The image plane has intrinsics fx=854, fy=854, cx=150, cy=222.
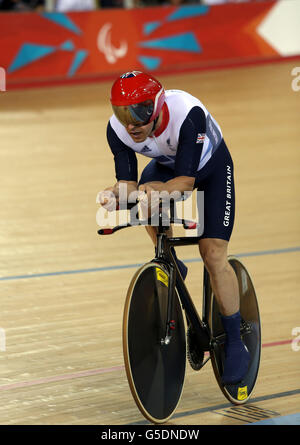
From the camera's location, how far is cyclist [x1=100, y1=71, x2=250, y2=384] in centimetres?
298

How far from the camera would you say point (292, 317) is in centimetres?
445

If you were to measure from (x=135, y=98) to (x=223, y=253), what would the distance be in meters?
0.71

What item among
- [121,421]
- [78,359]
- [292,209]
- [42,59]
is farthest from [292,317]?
[42,59]

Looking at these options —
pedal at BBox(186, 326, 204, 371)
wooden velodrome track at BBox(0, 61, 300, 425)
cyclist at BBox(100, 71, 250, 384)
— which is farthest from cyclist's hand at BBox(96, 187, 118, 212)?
wooden velodrome track at BBox(0, 61, 300, 425)

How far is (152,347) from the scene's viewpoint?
3111mm

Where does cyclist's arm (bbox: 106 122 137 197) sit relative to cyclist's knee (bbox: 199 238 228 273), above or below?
above

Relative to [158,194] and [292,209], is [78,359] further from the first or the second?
[292,209]

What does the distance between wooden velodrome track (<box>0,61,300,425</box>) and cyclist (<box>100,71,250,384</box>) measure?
47 cm

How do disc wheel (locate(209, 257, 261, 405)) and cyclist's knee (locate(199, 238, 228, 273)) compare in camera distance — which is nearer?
cyclist's knee (locate(199, 238, 228, 273))

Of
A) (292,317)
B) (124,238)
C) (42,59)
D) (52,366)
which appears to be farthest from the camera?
(42,59)

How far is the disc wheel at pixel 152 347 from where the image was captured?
2.99 metres

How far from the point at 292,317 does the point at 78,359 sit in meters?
1.18
